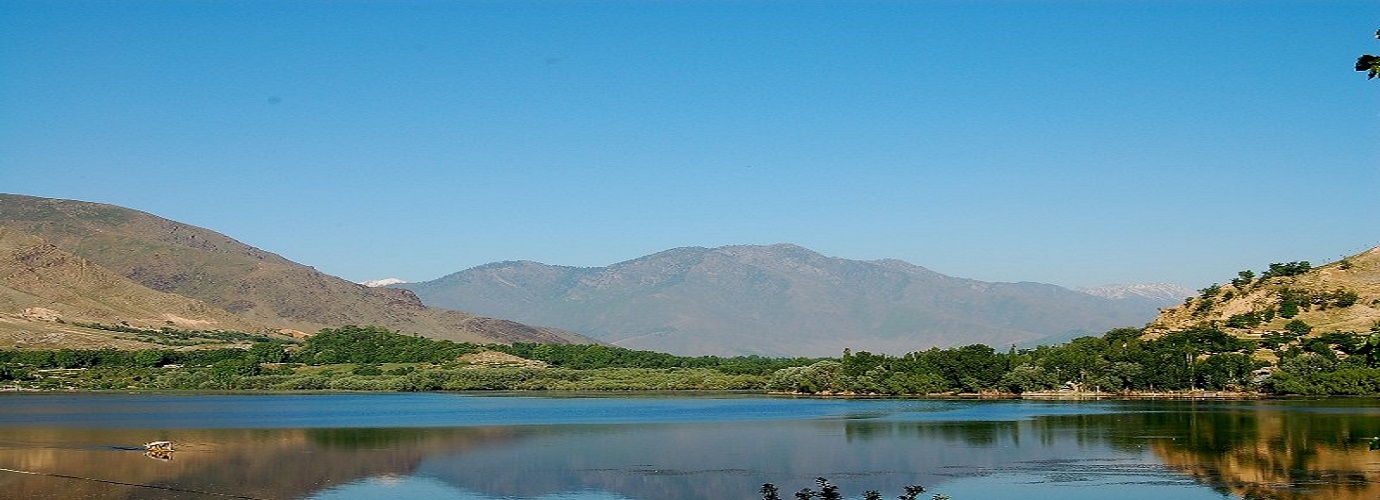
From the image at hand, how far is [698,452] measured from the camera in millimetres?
81812

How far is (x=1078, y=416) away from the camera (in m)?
112

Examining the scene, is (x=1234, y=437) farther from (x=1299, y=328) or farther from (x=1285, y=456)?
(x=1299, y=328)

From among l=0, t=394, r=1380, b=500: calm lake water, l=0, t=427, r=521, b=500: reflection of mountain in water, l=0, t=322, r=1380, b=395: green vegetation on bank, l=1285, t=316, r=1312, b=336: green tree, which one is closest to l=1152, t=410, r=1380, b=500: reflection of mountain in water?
l=0, t=394, r=1380, b=500: calm lake water

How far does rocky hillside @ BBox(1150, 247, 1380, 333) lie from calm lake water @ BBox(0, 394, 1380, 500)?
3470cm

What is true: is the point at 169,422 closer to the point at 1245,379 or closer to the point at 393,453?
the point at 393,453

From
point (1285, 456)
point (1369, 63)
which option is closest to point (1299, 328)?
point (1285, 456)

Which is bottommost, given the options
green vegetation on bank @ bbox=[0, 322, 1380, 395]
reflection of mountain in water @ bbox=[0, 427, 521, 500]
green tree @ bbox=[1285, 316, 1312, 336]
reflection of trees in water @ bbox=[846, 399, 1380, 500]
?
reflection of mountain in water @ bbox=[0, 427, 521, 500]

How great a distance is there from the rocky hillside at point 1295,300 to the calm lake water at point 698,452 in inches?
1366

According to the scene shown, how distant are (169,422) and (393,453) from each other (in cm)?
3491

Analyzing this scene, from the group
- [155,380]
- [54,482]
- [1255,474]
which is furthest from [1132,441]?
[155,380]

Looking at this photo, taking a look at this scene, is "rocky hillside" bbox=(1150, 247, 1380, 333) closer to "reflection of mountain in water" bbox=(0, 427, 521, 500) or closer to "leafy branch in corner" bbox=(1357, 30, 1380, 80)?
"reflection of mountain in water" bbox=(0, 427, 521, 500)

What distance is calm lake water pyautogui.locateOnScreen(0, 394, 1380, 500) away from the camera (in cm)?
6275

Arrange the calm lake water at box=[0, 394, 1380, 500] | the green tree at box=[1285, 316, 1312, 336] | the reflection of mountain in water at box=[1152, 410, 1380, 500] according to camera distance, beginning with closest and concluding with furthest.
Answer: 1. the reflection of mountain in water at box=[1152, 410, 1380, 500]
2. the calm lake water at box=[0, 394, 1380, 500]
3. the green tree at box=[1285, 316, 1312, 336]

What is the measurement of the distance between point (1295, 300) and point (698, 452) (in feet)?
360
